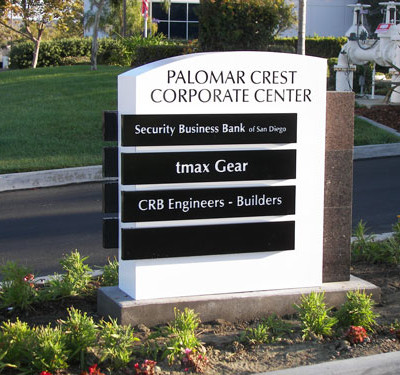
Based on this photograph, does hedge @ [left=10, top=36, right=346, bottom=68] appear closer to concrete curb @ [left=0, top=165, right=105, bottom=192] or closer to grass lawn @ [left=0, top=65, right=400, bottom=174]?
grass lawn @ [left=0, top=65, right=400, bottom=174]

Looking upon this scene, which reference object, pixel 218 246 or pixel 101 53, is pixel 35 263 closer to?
pixel 218 246

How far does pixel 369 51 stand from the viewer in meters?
19.4

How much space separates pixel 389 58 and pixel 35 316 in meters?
15.2

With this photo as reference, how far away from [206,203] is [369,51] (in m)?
15.2

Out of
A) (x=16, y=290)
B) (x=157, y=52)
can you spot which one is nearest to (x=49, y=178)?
(x=16, y=290)

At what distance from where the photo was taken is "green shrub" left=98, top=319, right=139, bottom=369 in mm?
4336

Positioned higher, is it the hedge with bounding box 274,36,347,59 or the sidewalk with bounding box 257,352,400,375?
the hedge with bounding box 274,36,347,59

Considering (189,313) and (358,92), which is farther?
(358,92)

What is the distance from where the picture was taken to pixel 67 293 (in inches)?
223

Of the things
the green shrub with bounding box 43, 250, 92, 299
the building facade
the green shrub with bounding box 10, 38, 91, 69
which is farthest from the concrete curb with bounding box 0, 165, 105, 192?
the building facade

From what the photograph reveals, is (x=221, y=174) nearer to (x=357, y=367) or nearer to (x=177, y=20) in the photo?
(x=357, y=367)

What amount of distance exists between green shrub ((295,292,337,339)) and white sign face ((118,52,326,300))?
1.78 feet

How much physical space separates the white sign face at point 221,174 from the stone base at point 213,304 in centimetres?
8

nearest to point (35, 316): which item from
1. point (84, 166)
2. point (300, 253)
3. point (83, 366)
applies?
point (83, 366)
